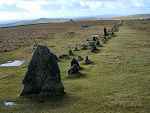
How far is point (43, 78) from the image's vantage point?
38250 mm

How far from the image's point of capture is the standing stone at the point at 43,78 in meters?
37.6

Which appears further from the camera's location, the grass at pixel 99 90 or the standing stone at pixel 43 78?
the standing stone at pixel 43 78

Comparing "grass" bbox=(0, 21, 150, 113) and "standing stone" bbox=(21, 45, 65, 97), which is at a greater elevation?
"standing stone" bbox=(21, 45, 65, 97)

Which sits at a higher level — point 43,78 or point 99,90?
point 43,78

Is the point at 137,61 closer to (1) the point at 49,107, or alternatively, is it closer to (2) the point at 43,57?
(2) the point at 43,57

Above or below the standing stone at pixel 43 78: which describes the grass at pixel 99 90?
below

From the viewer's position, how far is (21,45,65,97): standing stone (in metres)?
37.6

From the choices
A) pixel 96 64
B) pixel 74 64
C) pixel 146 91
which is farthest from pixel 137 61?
pixel 146 91

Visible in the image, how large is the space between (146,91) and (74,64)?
14724 mm

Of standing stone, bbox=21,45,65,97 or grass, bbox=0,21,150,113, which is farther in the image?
standing stone, bbox=21,45,65,97

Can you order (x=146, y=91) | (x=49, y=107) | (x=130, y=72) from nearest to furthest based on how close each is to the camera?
1. (x=49, y=107)
2. (x=146, y=91)
3. (x=130, y=72)

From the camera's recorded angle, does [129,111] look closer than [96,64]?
Yes

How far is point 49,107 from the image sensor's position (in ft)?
109

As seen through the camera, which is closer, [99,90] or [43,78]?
[43,78]
